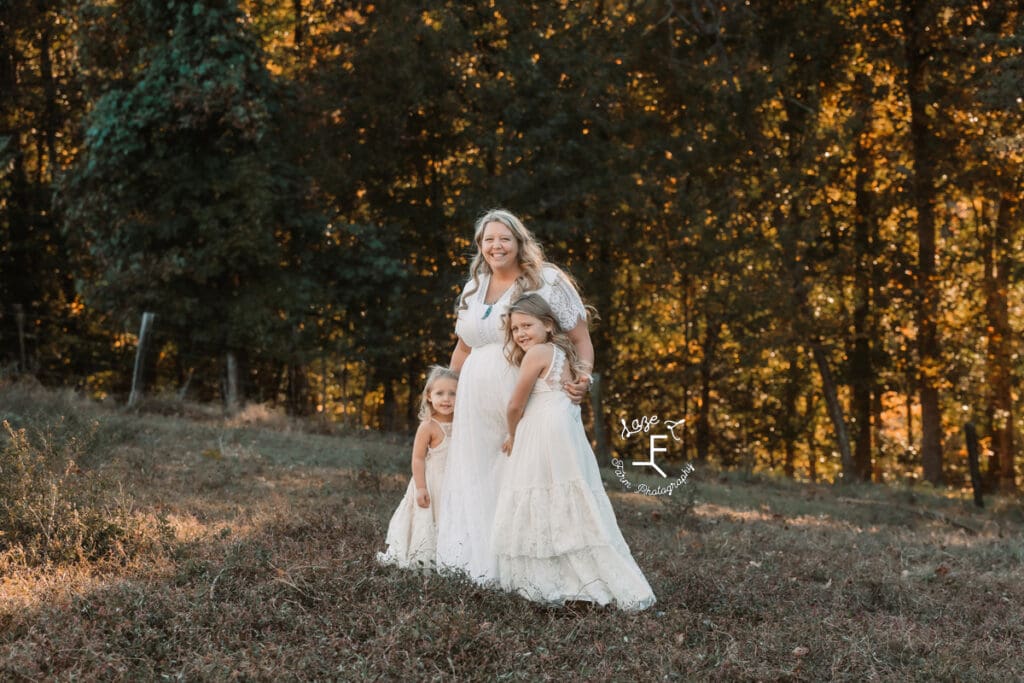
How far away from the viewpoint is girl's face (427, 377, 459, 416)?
684 centimetres

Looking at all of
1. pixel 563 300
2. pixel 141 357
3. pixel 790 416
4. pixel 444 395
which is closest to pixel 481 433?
pixel 444 395

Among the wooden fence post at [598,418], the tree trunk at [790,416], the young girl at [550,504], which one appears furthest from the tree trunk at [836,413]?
the young girl at [550,504]

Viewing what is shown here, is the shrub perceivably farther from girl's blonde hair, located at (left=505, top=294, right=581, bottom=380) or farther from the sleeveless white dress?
girl's blonde hair, located at (left=505, top=294, right=581, bottom=380)

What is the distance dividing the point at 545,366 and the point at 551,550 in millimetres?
1052

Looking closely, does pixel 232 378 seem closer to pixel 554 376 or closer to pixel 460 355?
pixel 460 355

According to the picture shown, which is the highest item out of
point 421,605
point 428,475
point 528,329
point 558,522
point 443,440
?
point 528,329

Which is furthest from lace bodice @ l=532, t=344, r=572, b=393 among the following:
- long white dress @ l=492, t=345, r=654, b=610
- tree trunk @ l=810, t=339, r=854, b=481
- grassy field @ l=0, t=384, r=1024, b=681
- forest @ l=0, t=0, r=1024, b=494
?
tree trunk @ l=810, t=339, r=854, b=481

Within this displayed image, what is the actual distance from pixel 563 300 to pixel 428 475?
57.6 inches

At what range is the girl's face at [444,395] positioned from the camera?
6.84 m

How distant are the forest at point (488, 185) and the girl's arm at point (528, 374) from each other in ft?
39.9

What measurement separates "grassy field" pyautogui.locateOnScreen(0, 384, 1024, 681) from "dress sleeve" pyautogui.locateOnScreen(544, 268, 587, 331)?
64.9 inches

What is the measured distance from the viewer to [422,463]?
6875mm

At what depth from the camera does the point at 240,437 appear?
1325 cm

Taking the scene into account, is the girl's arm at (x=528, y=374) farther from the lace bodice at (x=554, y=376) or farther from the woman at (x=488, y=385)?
the woman at (x=488, y=385)
